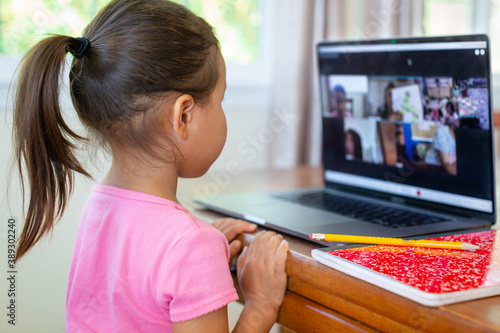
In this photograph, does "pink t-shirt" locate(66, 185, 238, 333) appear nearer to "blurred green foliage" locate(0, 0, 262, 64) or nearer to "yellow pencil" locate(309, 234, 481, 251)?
"yellow pencil" locate(309, 234, 481, 251)

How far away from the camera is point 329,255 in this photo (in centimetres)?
68

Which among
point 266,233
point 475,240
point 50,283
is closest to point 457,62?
point 475,240

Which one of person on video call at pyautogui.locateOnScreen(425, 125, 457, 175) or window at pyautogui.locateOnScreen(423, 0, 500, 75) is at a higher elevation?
window at pyautogui.locateOnScreen(423, 0, 500, 75)

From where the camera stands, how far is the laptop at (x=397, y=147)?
0.88 metres

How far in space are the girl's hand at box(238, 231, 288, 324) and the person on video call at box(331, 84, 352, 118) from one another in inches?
17.0

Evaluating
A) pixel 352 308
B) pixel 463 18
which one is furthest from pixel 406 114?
pixel 463 18

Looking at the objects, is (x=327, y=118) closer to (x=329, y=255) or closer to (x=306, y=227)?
(x=306, y=227)

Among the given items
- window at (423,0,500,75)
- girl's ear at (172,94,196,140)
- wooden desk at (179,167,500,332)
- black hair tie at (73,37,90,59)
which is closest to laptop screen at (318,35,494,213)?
wooden desk at (179,167,500,332)

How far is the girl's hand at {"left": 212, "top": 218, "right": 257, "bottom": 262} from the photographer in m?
0.86

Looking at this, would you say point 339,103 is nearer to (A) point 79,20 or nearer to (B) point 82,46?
(B) point 82,46

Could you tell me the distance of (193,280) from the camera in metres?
0.67

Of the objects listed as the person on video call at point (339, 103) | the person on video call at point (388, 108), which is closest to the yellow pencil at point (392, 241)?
the person on video call at point (388, 108)

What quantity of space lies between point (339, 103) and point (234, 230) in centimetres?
42

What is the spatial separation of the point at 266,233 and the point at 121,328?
239 millimetres
